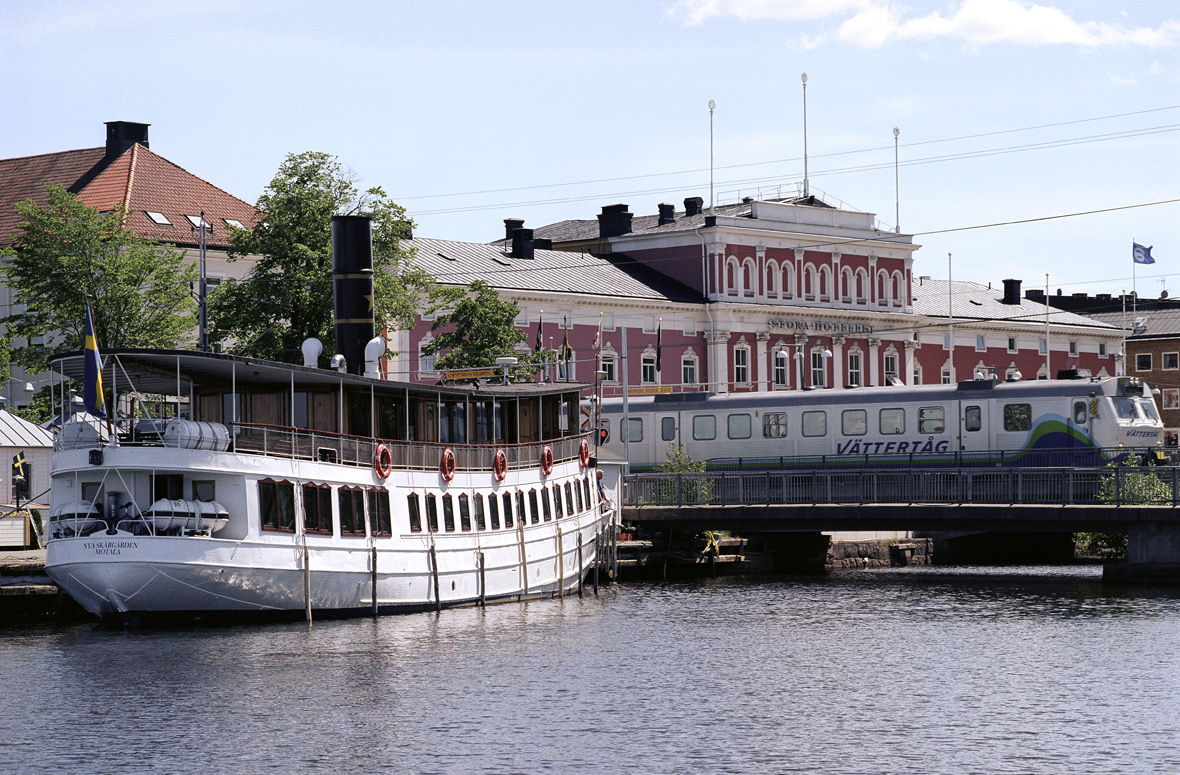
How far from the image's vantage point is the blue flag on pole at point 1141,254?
10188 cm

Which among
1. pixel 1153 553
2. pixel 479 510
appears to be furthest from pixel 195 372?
pixel 1153 553

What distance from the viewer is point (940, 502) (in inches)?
2235

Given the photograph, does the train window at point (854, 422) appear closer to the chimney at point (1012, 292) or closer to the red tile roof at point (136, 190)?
the red tile roof at point (136, 190)

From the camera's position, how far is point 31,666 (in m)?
34.4

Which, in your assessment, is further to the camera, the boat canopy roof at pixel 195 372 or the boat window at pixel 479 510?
the boat window at pixel 479 510

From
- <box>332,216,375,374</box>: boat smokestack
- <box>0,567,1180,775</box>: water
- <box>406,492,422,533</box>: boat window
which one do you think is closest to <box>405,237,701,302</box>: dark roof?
<box>332,216,375,374</box>: boat smokestack

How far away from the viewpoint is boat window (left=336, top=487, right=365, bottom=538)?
42188 millimetres

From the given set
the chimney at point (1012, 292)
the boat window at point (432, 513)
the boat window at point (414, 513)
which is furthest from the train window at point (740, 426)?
the chimney at point (1012, 292)

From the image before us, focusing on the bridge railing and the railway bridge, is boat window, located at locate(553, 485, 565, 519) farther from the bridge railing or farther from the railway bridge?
the bridge railing

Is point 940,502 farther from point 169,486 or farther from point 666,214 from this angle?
point 666,214

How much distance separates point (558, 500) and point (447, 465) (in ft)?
21.6

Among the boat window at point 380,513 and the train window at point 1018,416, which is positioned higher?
the train window at point 1018,416

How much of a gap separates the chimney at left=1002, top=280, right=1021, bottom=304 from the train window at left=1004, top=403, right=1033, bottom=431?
6809 centimetres

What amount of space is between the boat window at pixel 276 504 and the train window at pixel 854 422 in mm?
29673
